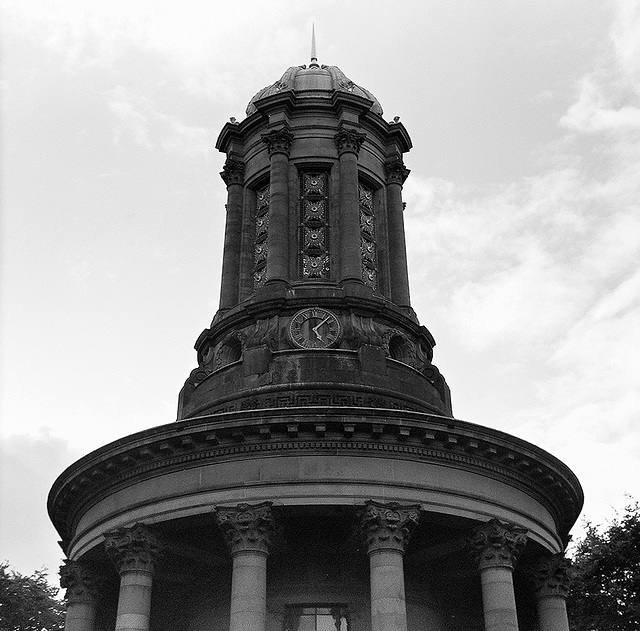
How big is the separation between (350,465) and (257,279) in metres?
12.5

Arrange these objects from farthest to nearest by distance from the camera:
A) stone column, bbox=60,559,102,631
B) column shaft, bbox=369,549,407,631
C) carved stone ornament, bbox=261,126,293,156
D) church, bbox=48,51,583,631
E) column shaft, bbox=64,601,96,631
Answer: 1. carved stone ornament, bbox=261,126,293,156
2. stone column, bbox=60,559,102,631
3. column shaft, bbox=64,601,96,631
4. church, bbox=48,51,583,631
5. column shaft, bbox=369,549,407,631

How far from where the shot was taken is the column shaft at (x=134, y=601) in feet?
90.9

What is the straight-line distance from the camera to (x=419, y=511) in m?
28.0

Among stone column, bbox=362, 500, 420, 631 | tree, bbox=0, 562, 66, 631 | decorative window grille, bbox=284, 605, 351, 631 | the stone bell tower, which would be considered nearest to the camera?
stone column, bbox=362, 500, 420, 631

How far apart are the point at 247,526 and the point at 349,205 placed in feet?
51.6

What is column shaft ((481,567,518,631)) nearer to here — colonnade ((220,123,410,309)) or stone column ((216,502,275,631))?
stone column ((216,502,275,631))

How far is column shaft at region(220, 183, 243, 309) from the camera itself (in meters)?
39.0

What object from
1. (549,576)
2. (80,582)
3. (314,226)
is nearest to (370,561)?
(549,576)

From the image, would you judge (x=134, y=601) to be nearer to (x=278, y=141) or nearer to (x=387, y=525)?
(x=387, y=525)

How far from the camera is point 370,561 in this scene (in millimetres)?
27344

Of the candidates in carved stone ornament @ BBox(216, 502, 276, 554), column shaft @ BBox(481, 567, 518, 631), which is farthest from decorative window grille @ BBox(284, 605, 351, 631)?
column shaft @ BBox(481, 567, 518, 631)

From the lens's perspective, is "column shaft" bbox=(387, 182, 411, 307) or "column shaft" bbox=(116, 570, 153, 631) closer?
"column shaft" bbox=(116, 570, 153, 631)

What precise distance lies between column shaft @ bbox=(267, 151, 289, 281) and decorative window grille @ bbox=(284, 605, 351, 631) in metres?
12.9

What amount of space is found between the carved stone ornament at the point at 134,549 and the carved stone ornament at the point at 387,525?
685cm
